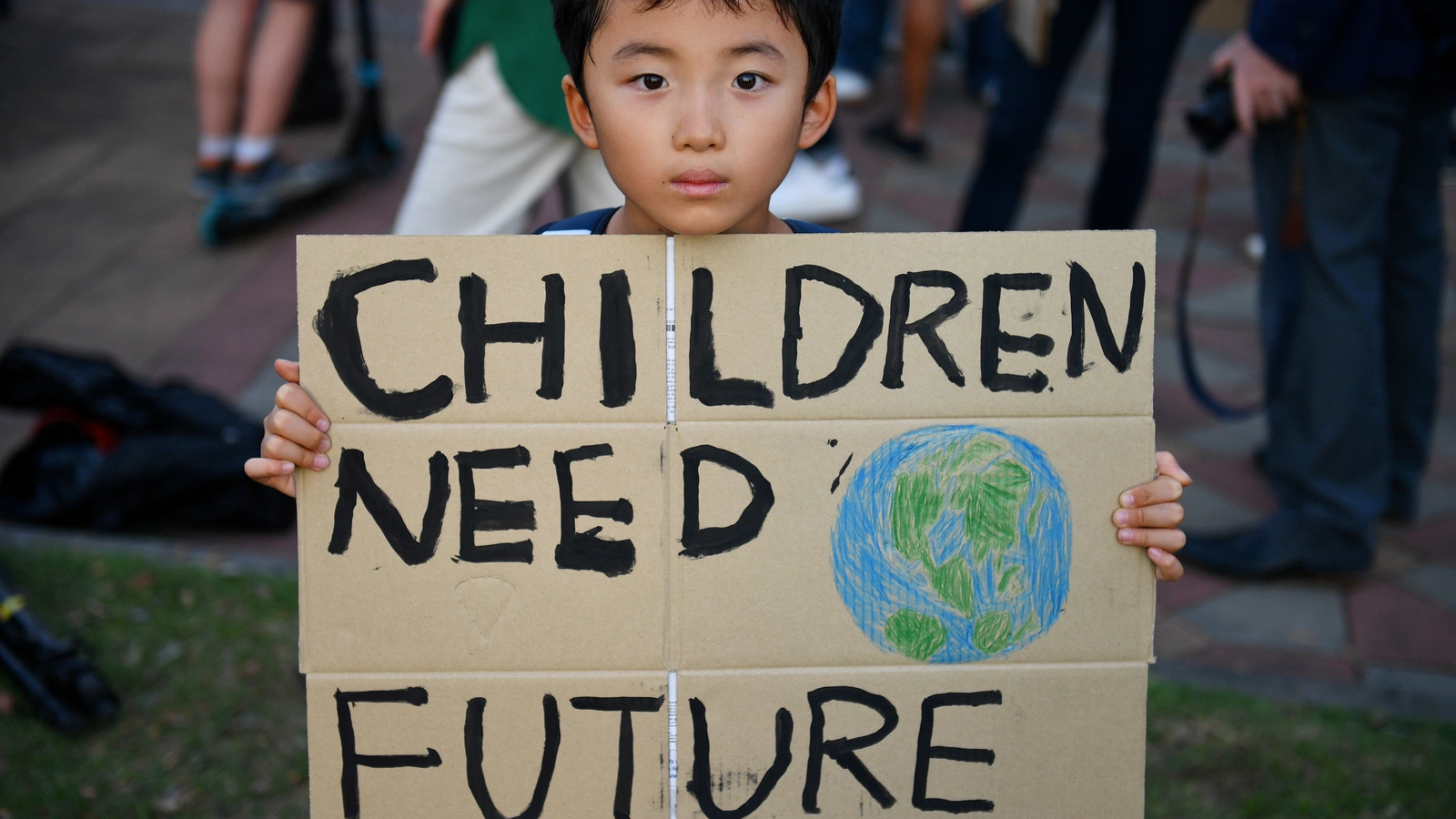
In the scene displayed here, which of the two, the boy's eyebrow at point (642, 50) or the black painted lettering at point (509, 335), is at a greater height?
the boy's eyebrow at point (642, 50)

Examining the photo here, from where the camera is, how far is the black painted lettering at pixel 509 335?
125 centimetres

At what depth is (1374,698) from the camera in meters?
2.33

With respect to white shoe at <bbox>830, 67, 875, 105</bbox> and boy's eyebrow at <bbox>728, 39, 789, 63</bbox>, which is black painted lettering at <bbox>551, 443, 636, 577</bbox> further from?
white shoe at <bbox>830, 67, 875, 105</bbox>

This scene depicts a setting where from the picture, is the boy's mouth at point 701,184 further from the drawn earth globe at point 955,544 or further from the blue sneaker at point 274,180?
the blue sneaker at point 274,180

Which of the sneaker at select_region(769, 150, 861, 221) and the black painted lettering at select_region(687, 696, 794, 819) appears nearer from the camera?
the black painted lettering at select_region(687, 696, 794, 819)

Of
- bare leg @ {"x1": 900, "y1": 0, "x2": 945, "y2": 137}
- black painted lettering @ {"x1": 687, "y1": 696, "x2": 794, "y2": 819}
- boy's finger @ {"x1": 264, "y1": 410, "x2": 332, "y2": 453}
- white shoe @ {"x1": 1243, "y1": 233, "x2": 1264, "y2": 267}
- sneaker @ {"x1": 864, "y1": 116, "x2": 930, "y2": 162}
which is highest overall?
bare leg @ {"x1": 900, "y1": 0, "x2": 945, "y2": 137}

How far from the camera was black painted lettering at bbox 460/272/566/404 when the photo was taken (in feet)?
4.10

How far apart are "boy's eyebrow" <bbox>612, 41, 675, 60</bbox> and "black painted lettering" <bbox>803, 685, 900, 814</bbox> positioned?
0.66m

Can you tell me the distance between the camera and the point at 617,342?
4.12 ft

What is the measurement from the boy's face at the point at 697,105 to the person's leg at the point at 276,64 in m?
3.23

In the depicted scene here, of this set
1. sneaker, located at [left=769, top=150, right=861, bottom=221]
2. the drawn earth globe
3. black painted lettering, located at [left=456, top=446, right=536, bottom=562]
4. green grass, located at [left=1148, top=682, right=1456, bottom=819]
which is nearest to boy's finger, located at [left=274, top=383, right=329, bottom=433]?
black painted lettering, located at [left=456, top=446, right=536, bottom=562]

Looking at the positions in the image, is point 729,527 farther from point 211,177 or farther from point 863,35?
point 863,35

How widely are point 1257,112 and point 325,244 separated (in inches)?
79.7

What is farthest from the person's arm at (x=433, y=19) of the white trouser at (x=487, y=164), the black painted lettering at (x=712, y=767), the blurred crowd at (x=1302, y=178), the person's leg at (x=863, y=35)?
the person's leg at (x=863, y=35)
